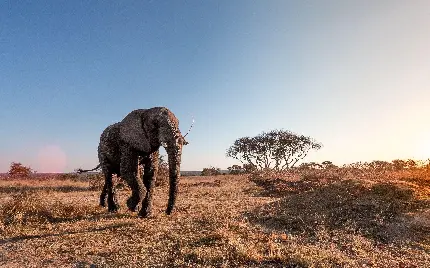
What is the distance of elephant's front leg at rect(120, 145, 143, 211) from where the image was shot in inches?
384

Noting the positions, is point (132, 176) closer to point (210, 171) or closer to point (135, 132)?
point (135, 132)

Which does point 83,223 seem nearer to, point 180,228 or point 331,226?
point 180,228

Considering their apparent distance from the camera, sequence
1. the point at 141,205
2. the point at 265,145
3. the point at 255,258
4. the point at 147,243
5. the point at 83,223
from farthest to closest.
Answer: the point at 265,145, the point at 141,205, the point at 83,223, the point at 147,243, the point at 255,258

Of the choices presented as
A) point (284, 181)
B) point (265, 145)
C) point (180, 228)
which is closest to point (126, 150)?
point (180, 228)

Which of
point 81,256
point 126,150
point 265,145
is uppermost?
point 265,145

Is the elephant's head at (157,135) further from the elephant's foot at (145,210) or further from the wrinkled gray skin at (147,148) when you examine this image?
the elephant's foot at (145,210)

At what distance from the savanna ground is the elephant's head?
1556 mm

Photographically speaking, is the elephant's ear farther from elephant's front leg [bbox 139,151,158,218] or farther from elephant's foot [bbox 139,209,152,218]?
elephant's foot [bbox 139,209,152,218]

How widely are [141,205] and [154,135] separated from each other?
8.14ft

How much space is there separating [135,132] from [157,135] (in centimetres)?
79

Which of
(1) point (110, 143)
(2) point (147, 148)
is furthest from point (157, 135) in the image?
(1) point (110, 143)

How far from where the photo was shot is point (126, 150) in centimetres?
1012

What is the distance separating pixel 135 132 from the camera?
32.9 ft

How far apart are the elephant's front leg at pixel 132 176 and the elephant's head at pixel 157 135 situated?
275 mm
